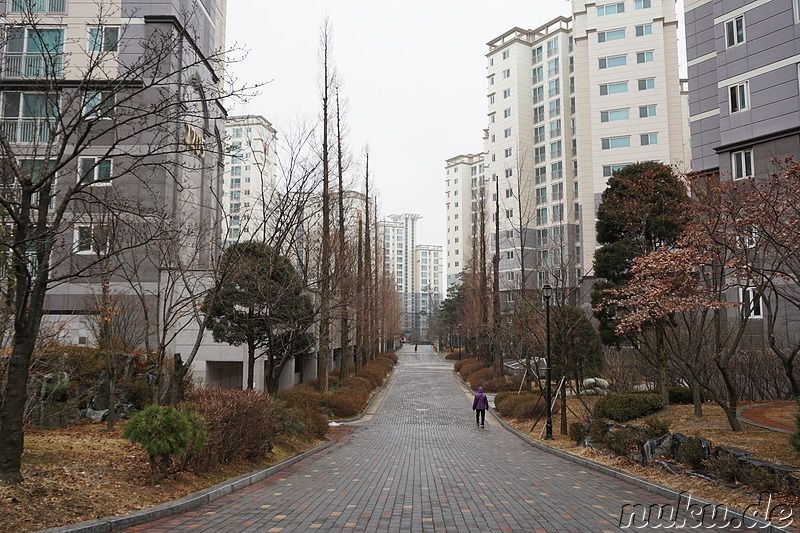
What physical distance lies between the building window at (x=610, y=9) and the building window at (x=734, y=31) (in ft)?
94.4

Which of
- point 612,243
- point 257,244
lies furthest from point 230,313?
point 612,243

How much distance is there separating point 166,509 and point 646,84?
166 ft

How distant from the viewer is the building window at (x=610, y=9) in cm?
4869

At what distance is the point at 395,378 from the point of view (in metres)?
42.0

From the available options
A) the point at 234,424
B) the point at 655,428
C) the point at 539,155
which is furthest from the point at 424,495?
the point at 539,155

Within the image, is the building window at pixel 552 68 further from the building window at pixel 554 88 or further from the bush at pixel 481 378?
the bush at pixel 481 378

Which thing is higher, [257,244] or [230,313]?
[257,244]

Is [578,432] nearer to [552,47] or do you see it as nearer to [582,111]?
[582,111]

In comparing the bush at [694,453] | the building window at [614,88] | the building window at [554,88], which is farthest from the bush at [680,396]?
the building window at [554,88]

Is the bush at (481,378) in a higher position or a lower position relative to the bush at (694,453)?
lower

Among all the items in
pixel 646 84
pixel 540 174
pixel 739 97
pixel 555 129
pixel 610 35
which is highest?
pixel 610 35

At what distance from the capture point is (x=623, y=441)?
12.3 meters

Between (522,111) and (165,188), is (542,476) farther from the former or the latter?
(522,111)

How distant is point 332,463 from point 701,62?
90.2 feet
